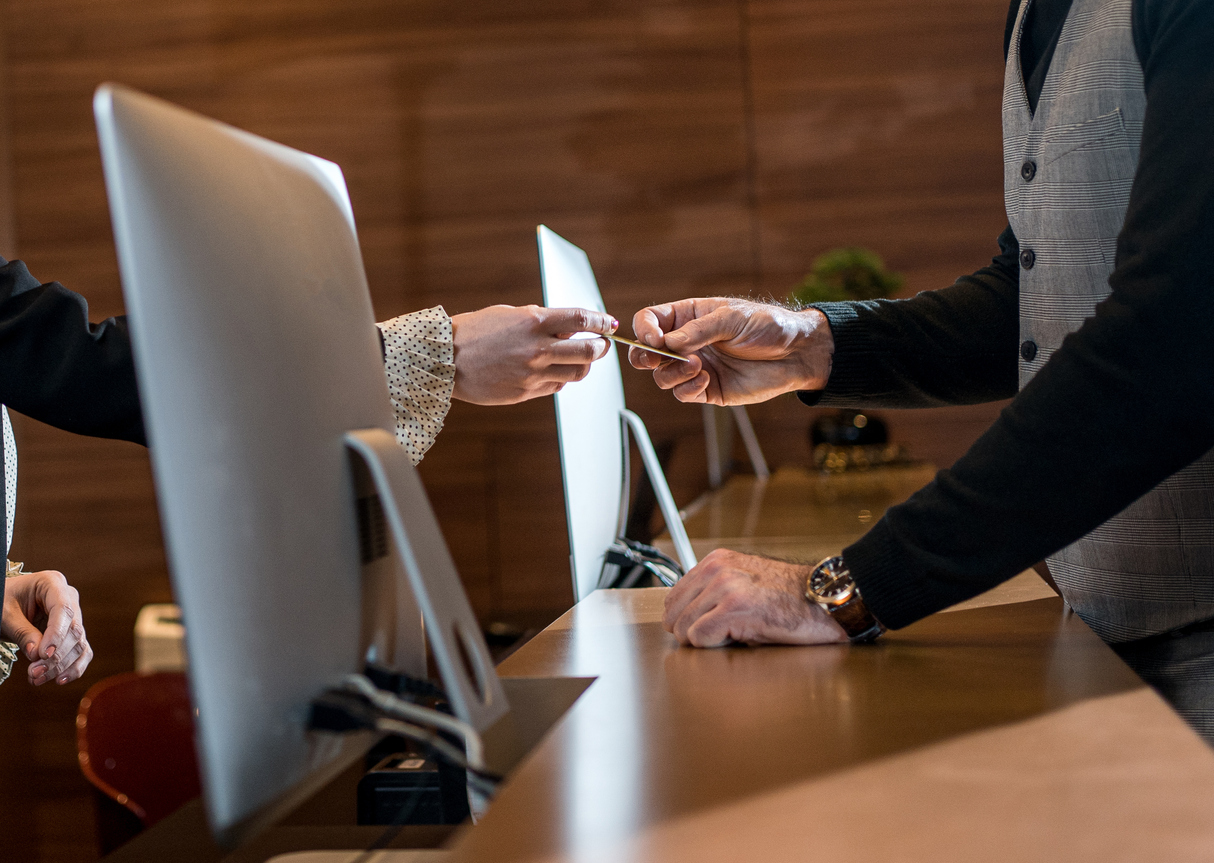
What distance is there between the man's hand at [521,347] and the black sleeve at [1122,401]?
0.41 metres

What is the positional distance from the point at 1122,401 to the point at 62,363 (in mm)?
822

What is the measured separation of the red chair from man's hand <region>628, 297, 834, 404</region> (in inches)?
45.8

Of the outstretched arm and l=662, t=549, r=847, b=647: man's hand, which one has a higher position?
the outstretched arm

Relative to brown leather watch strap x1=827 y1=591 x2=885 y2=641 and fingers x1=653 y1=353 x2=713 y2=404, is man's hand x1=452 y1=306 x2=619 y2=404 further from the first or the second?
brown leather watch strap x1=827 y1=591 x2=885 y2=641

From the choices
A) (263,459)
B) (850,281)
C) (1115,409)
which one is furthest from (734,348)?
(850,281)

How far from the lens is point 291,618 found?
518mm

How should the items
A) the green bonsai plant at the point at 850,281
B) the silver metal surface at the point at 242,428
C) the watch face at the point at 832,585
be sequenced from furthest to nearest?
the green bonsai plant at the point at 850,281, the watch face at the point at 832,585, the silver metal surface at the point at 242,428

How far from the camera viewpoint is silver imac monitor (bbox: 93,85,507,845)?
45cm

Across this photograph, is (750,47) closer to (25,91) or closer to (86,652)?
(25,91)

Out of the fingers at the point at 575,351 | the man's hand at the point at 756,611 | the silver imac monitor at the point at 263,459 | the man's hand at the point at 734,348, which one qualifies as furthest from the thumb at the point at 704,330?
the silver imac monitor at the point at 263,459

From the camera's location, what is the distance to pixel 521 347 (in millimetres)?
1054

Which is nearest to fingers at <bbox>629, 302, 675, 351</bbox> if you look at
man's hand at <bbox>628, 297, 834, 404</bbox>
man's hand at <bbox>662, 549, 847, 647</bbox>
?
man's hand at <bbox>628, 297, 834, 404</bbox>

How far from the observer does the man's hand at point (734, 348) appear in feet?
3.78

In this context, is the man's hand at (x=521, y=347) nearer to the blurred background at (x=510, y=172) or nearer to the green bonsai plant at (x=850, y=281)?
the green bonsai plant at (x=850, y=281)
